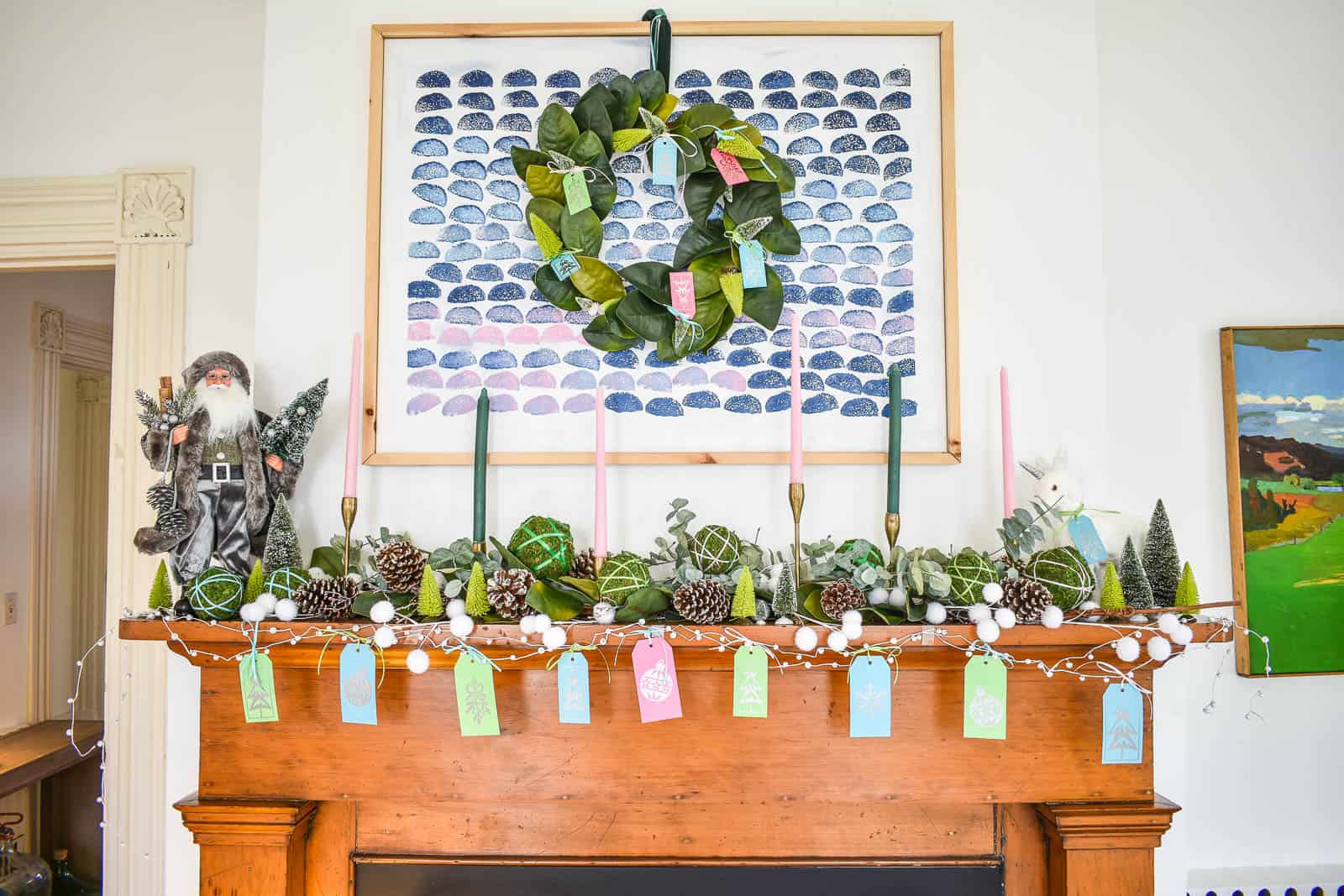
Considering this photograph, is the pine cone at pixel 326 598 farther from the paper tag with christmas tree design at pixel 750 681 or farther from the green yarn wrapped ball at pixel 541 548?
the paper tag with christmas tree design at pixel 750 681

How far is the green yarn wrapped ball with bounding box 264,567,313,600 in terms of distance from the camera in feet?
3.47

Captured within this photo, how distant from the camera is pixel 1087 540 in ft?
3.59

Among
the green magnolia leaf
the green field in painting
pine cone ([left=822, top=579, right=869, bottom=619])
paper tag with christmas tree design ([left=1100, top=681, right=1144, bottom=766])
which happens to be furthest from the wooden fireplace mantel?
the green magnolia leaf

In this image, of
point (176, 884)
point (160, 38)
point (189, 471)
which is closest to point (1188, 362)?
point (189, 471)

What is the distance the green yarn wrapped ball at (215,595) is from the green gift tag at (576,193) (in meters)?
0.76

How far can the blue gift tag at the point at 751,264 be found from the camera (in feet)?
3.91

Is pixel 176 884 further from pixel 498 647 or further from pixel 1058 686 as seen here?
pixel 1058 686

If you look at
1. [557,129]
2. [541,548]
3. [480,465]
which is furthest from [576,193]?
[541,548]

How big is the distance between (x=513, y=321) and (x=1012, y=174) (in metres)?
0.89

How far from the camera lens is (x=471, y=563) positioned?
108cm

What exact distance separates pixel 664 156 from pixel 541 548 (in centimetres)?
66

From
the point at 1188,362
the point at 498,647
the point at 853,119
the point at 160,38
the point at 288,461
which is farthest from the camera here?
the point at 160,38

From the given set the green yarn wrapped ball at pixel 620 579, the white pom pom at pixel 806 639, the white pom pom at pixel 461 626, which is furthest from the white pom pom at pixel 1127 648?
the white pom pom at pixel 461 626

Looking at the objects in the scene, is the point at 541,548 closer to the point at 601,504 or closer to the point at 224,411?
the point at 601,504
